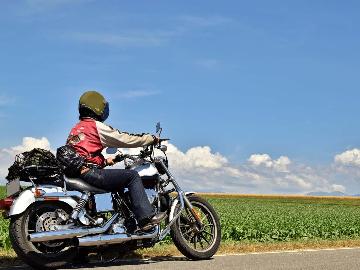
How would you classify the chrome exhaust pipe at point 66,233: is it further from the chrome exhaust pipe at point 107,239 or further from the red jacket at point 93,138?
the red jacket at point 93,138

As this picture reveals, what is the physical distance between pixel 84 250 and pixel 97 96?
2.01m

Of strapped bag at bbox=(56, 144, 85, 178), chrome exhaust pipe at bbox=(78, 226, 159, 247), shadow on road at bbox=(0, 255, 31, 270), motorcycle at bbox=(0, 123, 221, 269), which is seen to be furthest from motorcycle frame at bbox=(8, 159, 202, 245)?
shadow on road at bbox=(0, 255, 31, 270)

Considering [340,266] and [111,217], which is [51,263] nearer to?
[111,217]

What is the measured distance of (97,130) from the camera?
343 inches

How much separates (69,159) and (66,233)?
910mm

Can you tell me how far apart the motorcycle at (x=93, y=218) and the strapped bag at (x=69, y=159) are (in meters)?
0.17

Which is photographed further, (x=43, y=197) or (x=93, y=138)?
(x=93, y=138)

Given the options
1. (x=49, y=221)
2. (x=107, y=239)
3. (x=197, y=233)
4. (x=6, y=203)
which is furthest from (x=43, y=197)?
(x=197, y=233)

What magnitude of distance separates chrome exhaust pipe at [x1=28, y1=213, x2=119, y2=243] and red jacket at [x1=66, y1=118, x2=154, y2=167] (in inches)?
33.4

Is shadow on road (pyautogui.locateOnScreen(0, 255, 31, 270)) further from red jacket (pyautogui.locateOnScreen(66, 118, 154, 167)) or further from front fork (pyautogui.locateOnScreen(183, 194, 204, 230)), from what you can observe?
front fork (pyautogui.locateOnScreen(183, 194, 204, 230))

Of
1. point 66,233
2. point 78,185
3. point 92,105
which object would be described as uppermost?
point 92,105

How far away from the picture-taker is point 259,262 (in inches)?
359

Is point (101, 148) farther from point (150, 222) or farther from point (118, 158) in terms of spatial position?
point (150, 222)

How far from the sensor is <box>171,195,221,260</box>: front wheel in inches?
370
